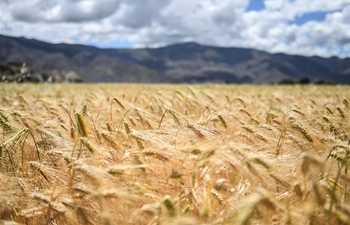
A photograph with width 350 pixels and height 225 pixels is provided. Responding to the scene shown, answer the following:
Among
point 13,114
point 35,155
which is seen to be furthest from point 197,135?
point 13,114

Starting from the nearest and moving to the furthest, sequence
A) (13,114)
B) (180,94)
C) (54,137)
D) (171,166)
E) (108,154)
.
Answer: (171,166)
(108,154)
(54,137)
(13,114)
(180,94)

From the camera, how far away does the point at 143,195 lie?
1.46 m

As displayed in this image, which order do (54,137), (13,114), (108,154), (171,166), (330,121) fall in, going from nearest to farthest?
(171,166) < (108,154) < (54,137) < (330,121) < (13,114)

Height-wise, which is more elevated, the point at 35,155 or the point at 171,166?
the point at 171,166

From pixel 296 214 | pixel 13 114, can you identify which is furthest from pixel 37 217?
pixel 13 114

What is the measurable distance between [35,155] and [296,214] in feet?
6.31

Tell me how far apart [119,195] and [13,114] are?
2094 millimetres

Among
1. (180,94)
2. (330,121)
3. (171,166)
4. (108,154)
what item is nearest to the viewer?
(171,166)

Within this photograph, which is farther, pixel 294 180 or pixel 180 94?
pixel 180 94

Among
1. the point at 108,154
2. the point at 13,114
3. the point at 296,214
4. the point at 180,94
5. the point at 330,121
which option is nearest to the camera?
the point at 296,214

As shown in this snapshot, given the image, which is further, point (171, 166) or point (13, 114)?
point (13, 114)

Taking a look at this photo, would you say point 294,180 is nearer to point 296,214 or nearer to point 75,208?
point 296,214

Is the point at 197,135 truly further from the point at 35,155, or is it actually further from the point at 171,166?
the point at 35,155

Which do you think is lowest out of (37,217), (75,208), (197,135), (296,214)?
(37,217)
